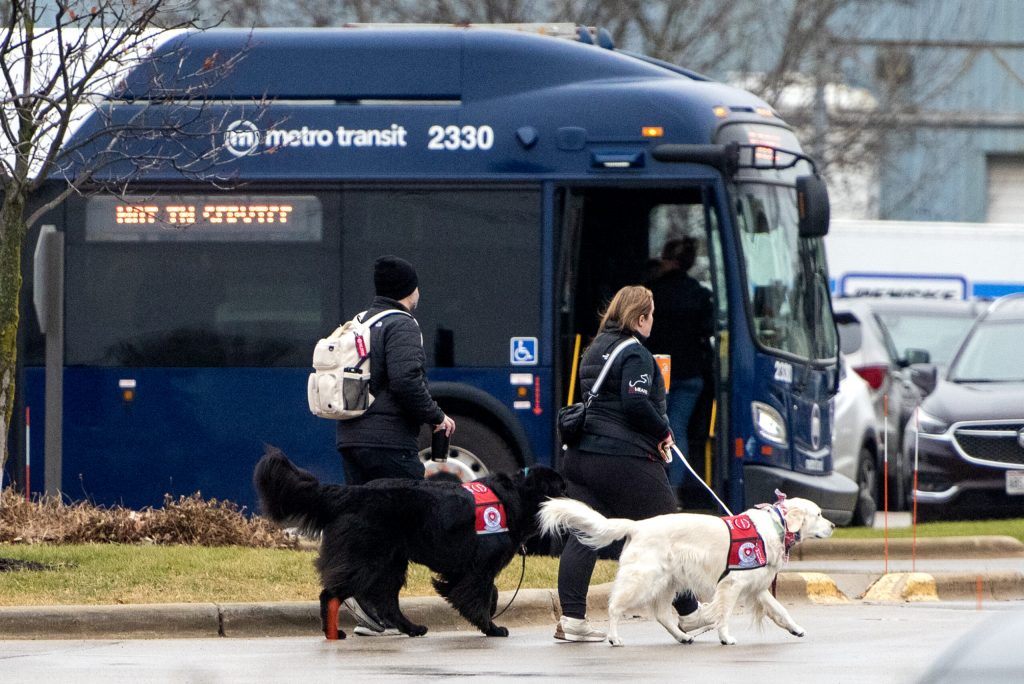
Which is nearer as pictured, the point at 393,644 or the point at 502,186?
the point at 393,644

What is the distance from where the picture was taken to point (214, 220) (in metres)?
13.4

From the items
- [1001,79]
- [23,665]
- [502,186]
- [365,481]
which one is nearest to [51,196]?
[502,186]

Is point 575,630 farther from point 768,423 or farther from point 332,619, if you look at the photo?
point 768,423

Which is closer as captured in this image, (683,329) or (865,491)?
(683,329)

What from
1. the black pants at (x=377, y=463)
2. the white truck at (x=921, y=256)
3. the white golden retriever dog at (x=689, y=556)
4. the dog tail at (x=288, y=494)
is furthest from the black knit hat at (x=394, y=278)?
the white truck at (x=921, y=256)

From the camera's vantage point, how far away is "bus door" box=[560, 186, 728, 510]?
1304 centimetres

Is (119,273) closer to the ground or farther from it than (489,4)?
closer to the ground

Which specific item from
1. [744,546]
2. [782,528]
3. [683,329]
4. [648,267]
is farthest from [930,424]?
[744,546]

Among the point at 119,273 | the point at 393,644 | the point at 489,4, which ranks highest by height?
the point at 489,4

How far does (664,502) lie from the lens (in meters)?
9.38

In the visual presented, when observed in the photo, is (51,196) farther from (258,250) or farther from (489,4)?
(489,4)

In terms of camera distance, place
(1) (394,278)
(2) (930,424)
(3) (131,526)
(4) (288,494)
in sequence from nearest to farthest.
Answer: (4) (288,494) → (1) (394,278) → (3) (131,526) → (2) (930,424)

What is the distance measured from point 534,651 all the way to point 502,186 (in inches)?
194

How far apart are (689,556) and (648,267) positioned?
4681mm
